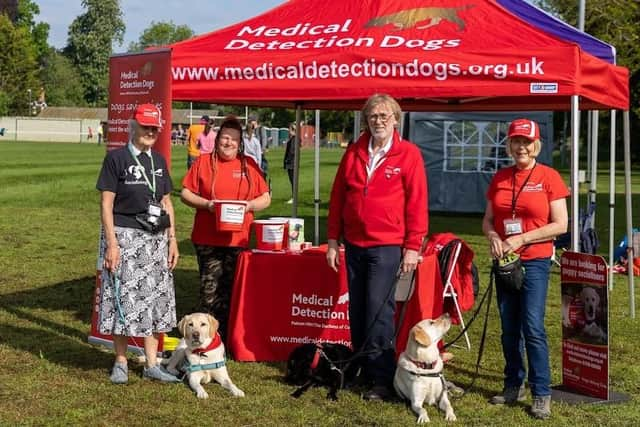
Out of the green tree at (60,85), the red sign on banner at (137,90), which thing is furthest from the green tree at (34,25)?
the red sign on banner at (137,90)

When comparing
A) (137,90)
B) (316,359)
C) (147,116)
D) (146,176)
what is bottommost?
(316,359)

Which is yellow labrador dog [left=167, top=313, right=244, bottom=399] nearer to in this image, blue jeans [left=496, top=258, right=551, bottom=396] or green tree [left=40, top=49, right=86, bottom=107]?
blue jeans [left=496, top=258, right=551, bottom=396]

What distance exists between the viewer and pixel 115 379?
6293mm

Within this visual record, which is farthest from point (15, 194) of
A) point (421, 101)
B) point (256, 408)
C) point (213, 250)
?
point (256, 408)

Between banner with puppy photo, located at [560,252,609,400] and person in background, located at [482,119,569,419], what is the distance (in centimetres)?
44

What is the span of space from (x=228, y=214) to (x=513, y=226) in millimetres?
2205

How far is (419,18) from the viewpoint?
723 cm

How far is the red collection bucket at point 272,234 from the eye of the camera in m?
7.00

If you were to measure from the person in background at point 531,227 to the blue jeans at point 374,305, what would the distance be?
69cm

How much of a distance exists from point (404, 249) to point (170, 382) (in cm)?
190

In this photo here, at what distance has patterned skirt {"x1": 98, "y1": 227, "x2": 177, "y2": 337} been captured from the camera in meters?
6.13

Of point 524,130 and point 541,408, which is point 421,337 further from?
point 524,130

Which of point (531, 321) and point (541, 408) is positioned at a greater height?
point (531, 321)

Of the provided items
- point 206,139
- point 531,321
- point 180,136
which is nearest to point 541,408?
point 531,321
